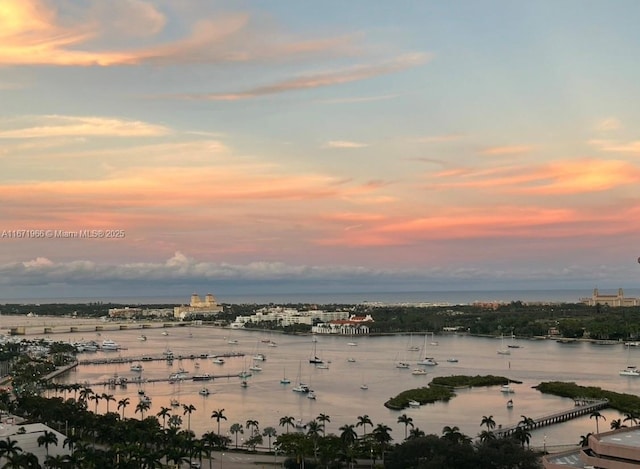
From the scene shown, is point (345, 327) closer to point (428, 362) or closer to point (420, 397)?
point (428, 362)

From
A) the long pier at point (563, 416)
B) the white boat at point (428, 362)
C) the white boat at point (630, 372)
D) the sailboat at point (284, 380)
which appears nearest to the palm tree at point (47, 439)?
the long pier at point (563, 416)

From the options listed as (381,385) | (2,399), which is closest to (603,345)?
(381,385)

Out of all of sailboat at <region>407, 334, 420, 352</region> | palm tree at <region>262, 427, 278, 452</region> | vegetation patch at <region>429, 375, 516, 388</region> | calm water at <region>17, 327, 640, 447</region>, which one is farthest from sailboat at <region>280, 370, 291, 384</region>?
sailboat at <region>407, 334, 420, 352</region>

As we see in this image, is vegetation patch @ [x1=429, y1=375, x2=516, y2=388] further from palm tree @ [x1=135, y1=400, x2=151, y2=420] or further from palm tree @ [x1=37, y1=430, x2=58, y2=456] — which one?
palm tree @ [x1=37, y1=430, x2=58, y2=456]

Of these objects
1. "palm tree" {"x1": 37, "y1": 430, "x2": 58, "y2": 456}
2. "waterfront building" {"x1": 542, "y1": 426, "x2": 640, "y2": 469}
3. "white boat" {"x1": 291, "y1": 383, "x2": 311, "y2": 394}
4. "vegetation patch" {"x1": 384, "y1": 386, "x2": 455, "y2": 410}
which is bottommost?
"white boat" {"x1": 291, "y1": 383, "x2": 311, "y2": 394}

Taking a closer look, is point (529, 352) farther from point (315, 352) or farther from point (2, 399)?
point (2, 399)

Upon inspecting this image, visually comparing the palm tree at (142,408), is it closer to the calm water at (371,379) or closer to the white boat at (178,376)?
the calm water at (371,379)
